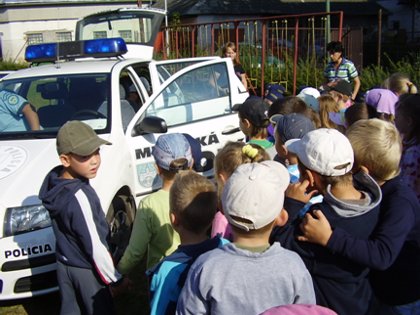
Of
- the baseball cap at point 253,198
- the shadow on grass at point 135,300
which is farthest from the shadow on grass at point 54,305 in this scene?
the baseball cap at point 253,198

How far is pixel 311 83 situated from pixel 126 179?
7300 millimetres

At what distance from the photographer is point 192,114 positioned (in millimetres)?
5188

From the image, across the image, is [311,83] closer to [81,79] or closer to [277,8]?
[81,79]

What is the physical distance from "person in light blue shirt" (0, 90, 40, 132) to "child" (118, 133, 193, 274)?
1.99 metres

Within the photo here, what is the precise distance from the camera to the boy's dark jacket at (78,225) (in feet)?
9.07

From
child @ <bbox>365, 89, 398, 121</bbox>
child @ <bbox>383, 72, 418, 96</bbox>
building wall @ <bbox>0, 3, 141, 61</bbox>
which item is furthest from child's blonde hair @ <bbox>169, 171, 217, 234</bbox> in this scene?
building wall @ <bbox>0, 3, 141, 61</bbox>

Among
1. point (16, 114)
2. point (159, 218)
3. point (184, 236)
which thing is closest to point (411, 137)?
point (159, 218)

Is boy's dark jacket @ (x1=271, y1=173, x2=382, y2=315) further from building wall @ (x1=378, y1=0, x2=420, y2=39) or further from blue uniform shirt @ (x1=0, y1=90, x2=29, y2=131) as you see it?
building wall @ (x1=378, y1=0, x2=420, y2=39)

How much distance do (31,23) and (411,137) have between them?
35.9m

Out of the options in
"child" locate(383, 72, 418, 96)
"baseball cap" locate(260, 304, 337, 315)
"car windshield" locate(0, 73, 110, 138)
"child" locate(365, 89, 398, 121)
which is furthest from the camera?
"child" locate(383, 72, 418, 96)

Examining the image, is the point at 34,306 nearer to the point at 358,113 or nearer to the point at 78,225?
the point at 78,225

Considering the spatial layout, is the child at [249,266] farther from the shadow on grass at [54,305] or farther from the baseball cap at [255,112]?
the shadow on grass at [54,305]

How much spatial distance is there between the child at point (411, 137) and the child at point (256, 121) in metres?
0.92

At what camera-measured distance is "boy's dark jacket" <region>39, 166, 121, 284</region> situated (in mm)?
2766
